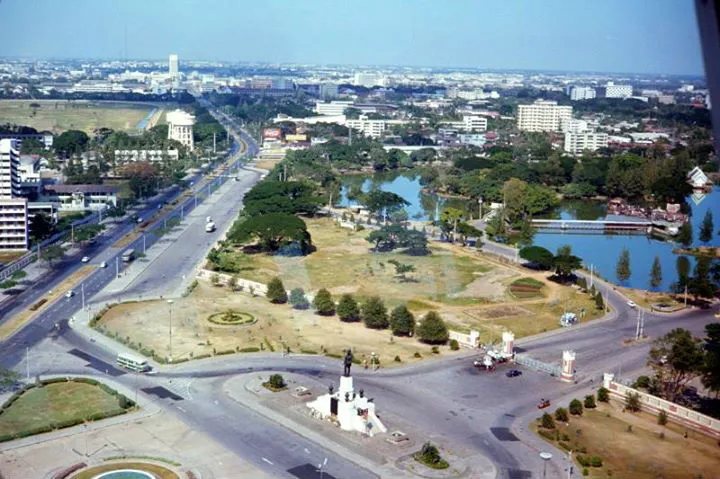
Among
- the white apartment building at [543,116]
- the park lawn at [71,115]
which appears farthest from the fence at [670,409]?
the white apartment building at [543,116]

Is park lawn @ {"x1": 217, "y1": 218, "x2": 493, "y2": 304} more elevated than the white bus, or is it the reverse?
park lawn @ {"x1": 217, "y1": 218, "x2": 493, "y2": 304}

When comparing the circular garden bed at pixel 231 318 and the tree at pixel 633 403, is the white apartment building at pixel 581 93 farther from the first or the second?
the tree at pixel 633 403

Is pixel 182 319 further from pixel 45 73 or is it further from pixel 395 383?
pixel 45 73

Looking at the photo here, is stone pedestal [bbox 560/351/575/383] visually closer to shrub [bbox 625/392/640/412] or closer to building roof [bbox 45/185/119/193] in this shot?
shrub [bbox 625/392/640/412]

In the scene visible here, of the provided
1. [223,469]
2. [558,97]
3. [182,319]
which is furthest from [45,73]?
[223,469]

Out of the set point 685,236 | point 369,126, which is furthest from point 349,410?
point 369,126

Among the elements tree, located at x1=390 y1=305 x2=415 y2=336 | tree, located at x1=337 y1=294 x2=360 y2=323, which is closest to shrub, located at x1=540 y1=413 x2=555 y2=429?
tree, located at x1=390 y1=305 x2=415 y2=336
